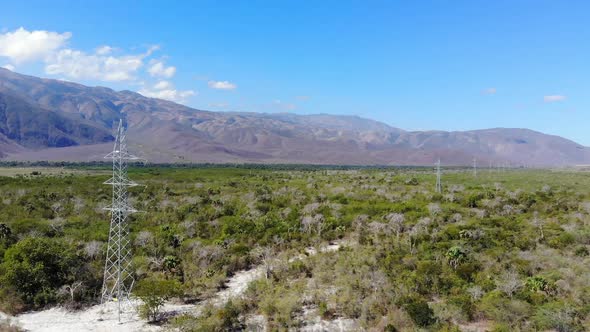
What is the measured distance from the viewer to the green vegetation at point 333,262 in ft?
61.6

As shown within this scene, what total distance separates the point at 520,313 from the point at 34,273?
24.0m

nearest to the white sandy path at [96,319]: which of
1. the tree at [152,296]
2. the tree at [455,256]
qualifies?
the tree at [152,296]

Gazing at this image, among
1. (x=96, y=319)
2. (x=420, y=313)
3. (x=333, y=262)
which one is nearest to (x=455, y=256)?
(x=333, y=262)

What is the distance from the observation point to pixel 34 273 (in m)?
21.4

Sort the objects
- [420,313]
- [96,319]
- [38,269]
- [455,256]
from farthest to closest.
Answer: [455,256] < [38,269] < [96,319] < [420,313]

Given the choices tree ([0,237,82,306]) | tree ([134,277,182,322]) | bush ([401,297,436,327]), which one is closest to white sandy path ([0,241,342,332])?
tree ([134,277,182,322])

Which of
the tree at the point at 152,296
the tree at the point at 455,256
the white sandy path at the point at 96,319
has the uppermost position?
the tree at the point at 455,256

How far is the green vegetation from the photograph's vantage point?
18.8m

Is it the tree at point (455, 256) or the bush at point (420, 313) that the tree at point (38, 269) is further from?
the tree at point (455, 256)

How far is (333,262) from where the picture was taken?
2647 cm

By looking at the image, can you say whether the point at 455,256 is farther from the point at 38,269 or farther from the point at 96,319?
the point at 38,269

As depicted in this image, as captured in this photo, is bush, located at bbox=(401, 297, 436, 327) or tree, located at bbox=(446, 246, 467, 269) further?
tree, located at bbox=(446, 246, 467, 269)

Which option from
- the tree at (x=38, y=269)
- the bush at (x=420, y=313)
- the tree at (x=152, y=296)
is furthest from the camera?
the tree at (x=38, y=269)

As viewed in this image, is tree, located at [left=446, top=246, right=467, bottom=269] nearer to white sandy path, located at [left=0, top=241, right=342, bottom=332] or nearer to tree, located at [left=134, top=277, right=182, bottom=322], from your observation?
white sandy path, located at [left=0, top=241, right=342, bottom=332]
